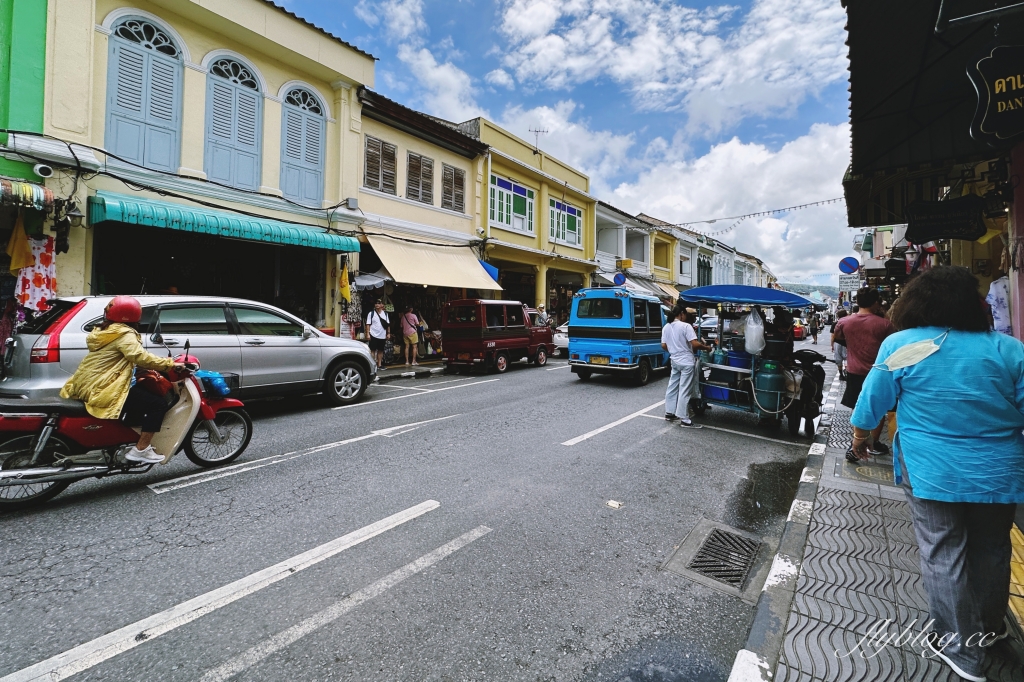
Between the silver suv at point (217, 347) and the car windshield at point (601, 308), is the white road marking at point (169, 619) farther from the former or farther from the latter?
the car windshield at point (601, 308)

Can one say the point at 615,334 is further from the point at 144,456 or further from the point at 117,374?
the point at 117,374

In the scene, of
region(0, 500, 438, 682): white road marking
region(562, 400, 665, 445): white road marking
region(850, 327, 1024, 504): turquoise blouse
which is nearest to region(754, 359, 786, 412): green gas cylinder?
region(562, 400, 665, 445): white road marking

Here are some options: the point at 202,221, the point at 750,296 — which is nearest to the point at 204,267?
the point at 202,221

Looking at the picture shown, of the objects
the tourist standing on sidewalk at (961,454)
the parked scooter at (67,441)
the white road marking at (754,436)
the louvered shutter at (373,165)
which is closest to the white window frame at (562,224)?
the louvered shutter at (373,165)

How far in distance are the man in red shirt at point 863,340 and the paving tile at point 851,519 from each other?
1.70m

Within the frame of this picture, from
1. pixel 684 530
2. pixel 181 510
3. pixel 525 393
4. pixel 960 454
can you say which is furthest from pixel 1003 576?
pixel 525 393

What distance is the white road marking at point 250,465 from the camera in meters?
4.54

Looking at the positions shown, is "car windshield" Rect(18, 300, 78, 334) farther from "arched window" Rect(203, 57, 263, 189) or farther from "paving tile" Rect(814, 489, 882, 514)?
"paving tile" Rect(814, 489, 882, 514)

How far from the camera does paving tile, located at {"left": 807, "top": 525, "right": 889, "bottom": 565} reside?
10.8 ft

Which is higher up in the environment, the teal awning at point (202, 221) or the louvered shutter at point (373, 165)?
the louvered shutter at point (373, 165)

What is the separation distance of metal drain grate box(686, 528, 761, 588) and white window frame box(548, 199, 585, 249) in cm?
1876

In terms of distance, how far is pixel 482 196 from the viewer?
17891 millimetres

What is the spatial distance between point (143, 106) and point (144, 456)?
29.6 ft

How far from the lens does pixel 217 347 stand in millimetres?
6961
